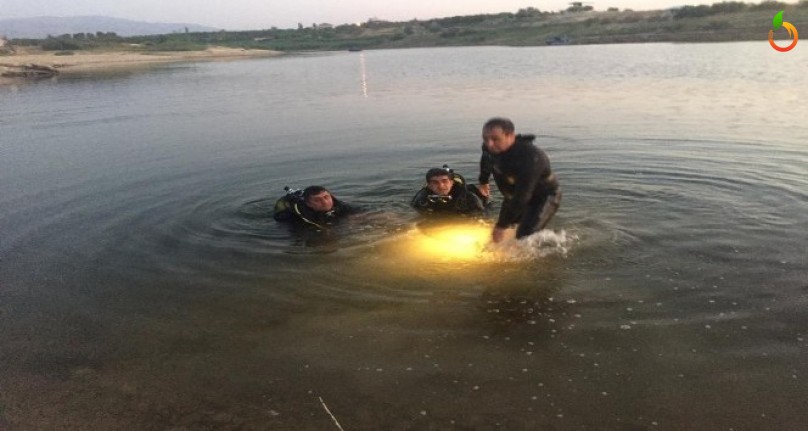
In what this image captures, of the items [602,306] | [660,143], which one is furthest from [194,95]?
[602,306]

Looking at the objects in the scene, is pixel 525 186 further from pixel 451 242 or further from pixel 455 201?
pixel 455 201

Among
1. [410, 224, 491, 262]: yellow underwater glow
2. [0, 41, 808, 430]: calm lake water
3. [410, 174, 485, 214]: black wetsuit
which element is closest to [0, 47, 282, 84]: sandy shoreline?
[0, 41, 808, 430]: calm lake water

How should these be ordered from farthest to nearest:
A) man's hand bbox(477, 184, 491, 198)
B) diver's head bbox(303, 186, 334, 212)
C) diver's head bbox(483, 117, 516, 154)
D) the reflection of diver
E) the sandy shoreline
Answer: the sandy shoreline
man's hand bbox(477, 184, 491, 198)
the reflection of diver
diver's head bbox(303, 186, 334, 212)
diver's head bbox(483, 117, 516, 154)

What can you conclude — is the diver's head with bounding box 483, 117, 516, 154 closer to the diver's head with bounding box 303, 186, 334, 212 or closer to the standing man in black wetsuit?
the standing man in black wetsuit

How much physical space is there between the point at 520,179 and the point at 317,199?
339 cm

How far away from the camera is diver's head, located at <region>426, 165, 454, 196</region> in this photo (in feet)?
31.0

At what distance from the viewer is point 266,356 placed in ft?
18.5

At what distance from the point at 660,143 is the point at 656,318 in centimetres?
947

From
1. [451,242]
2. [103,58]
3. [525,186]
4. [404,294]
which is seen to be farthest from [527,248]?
[103,58]

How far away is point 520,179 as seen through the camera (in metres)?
7.28

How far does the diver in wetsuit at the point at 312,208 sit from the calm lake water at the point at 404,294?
0.37 metres

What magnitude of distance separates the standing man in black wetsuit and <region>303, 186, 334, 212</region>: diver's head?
2878mm

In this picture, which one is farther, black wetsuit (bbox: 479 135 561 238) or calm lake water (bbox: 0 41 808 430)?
black wetsuit (bbox: 479 135 561 238)

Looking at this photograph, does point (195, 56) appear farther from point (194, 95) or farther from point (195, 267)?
point (195, 267)
